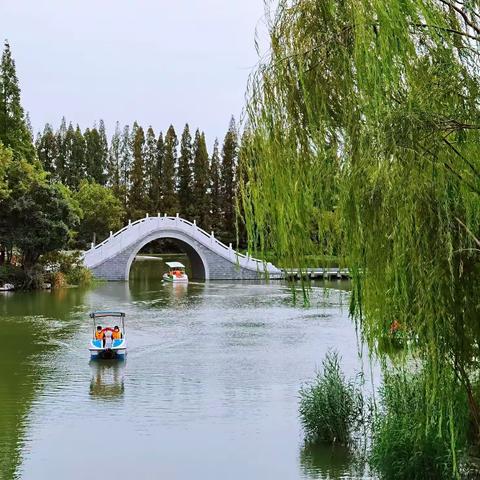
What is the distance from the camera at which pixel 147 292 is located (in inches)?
1149

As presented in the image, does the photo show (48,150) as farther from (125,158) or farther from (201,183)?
(201,183)

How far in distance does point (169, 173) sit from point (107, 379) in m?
43.5

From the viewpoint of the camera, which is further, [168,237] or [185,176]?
[185,176]

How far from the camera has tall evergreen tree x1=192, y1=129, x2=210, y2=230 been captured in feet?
174

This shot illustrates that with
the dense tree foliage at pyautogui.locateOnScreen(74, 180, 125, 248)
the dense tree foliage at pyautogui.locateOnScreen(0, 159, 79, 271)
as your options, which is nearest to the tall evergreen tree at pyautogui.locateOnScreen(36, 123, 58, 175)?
the dense tree foliage at pyautogui.locateOnScreen(74, 180, 125, 248)

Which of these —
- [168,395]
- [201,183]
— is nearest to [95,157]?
[201,183]

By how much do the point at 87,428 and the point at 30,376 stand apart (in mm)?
3449

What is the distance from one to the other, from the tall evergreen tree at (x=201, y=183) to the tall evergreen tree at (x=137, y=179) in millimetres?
4103

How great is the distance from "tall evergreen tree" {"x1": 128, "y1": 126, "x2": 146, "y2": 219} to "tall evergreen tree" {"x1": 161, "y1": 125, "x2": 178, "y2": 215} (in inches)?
63.8

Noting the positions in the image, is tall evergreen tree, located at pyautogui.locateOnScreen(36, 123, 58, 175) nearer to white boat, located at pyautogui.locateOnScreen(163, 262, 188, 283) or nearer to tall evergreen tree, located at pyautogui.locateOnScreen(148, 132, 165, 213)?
tall evergreen tree, located at pyautogui.locateOnScreen(148, 132, 165, 213)

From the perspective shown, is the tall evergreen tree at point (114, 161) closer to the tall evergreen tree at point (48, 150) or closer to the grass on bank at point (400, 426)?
the tall evergreen tree at point (48, 150)

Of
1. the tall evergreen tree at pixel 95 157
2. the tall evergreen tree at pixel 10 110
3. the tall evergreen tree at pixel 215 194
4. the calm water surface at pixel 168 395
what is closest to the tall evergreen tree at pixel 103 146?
the tall evergreen tree at pixel 95 157

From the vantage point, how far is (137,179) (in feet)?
182

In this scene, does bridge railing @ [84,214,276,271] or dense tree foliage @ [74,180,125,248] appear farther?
dense tree foliage @ [74,180,125,248]
